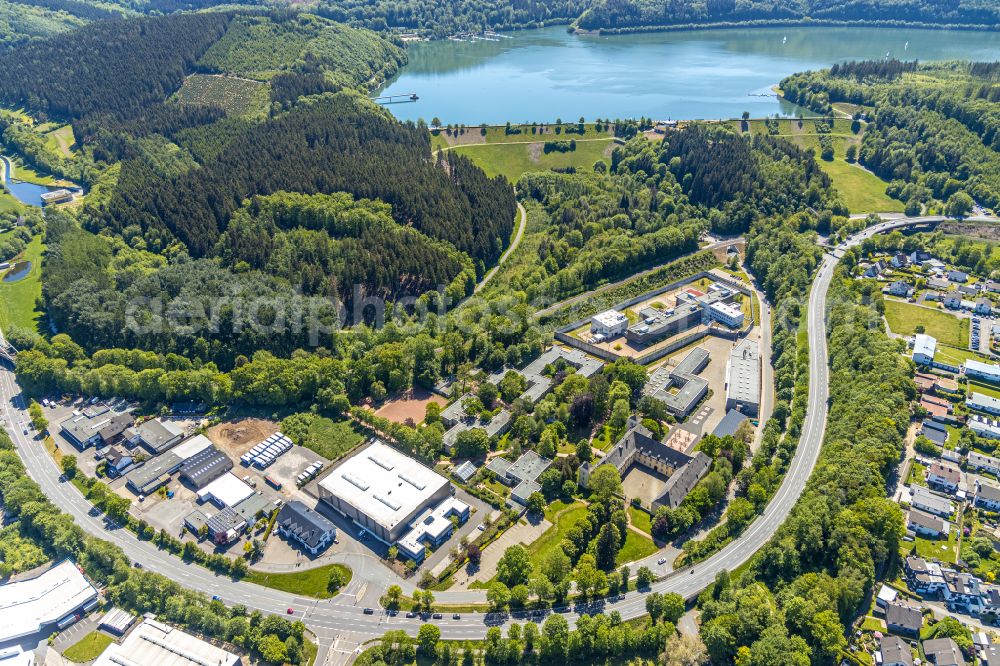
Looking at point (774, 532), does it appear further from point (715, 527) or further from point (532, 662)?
point (532, 662)

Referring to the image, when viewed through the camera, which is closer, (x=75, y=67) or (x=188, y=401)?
(x=188, y=401)

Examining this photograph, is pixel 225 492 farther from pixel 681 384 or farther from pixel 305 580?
pixel 681 384

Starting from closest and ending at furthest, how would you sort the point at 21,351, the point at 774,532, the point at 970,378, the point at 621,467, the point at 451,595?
1. the point at 451,595
2. the point at 774,532
3. the point at 621,467
4. the point at 970,378
5. the point at 21,351

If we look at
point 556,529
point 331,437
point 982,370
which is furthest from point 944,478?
point 331,437

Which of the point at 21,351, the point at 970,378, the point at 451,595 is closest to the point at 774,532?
the point at 451,595

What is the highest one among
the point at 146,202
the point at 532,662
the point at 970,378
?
the point at 146,202

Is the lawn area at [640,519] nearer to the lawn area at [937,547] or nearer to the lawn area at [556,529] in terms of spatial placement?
the lawn area at [556,529]
